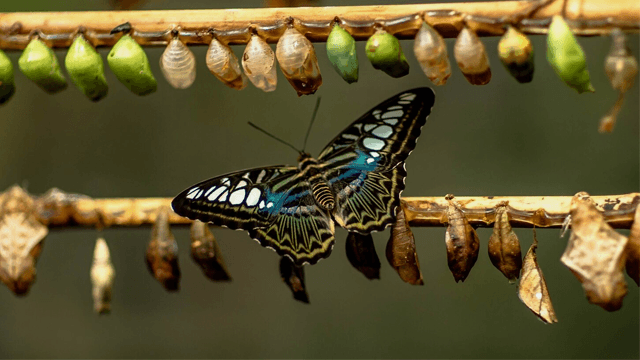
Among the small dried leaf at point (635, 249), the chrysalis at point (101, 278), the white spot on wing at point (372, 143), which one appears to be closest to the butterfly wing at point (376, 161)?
the white spot on wing at point (372, 143)

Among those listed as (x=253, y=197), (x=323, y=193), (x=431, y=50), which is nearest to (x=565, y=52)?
(x=431, y=50)

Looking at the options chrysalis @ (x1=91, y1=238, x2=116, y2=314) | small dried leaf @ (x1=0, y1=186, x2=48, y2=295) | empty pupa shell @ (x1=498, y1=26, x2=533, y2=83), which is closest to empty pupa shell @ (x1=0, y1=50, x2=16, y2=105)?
small dried leaf @ (x1=0, y1=186, x2=48, y2=295)

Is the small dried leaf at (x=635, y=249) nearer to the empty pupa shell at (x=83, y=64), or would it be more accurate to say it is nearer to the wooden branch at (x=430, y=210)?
the wooden branch at (x=430, y=210)

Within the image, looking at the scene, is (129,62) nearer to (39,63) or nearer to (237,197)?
(39,63)

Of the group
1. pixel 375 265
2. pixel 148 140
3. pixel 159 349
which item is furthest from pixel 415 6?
pixel 159 349

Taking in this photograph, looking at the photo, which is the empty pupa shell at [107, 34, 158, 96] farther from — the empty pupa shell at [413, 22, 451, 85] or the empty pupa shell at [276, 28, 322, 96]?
the empty pupa shell at [413, 22, 451, 85]
